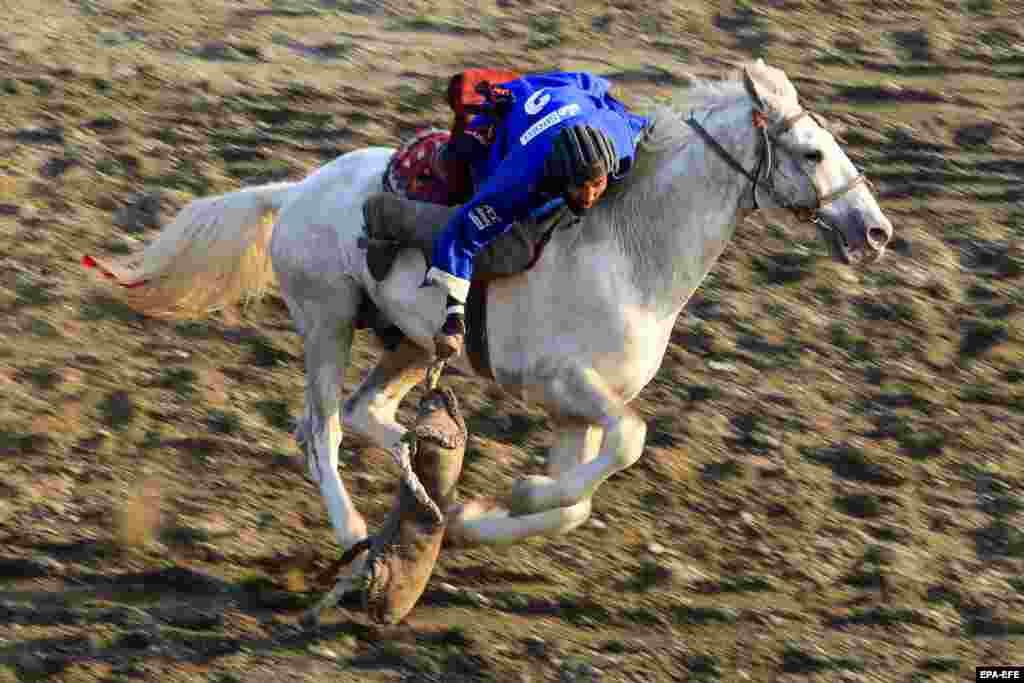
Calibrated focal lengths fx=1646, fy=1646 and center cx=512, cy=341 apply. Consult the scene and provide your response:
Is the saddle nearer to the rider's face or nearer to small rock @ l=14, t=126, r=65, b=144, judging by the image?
the rider's face

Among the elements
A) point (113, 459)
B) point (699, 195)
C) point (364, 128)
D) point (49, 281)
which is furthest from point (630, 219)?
point (364, 128)

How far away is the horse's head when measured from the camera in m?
5.32

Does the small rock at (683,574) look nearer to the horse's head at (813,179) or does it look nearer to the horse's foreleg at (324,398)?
the horse's foreleg at (324,398)

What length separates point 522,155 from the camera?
5.45 m

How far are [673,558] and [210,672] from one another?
191cm

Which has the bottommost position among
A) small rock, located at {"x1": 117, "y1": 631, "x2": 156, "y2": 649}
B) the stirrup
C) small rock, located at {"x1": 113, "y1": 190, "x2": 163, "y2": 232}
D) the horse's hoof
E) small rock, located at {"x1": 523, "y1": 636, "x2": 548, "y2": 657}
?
small rock, located at {"x1": 117, "y1": 631, "x2": 156, "y2": 649}

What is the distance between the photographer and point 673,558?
6.43m

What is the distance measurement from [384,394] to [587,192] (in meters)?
1.55

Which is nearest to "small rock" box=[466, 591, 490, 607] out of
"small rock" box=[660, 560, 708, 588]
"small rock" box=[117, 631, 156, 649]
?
"small rock" box=[660, 560, 708, 588]

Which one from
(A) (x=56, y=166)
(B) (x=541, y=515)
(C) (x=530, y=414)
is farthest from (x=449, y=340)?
(A) (x=56, y=166)

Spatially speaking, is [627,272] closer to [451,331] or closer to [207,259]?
[451,331]

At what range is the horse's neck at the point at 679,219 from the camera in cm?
550

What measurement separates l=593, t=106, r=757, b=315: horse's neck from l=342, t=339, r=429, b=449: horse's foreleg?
4.26 ft

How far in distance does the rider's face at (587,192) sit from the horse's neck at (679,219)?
8.0 inches
